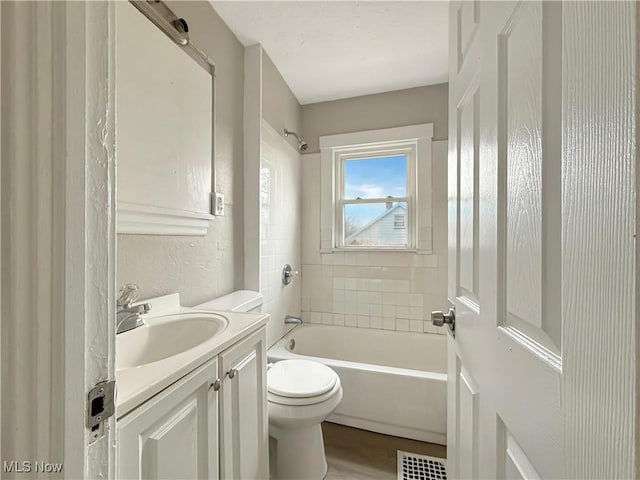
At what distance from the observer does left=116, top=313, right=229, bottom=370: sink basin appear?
36.2 inches

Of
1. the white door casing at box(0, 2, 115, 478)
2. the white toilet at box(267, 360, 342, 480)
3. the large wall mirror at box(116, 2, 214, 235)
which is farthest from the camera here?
the white toilet at box(267, 360, 342, 480)

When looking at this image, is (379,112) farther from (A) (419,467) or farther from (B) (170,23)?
(A) (419,467)

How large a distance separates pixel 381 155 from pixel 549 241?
2.29m

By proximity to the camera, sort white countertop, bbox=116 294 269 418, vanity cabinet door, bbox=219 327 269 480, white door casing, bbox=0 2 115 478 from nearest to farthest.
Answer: white door casing, bbox=0 2 115 478 < white countertop, bbox=116 294 269 418 < vanity cabinet door, bbox=219 327 269 480

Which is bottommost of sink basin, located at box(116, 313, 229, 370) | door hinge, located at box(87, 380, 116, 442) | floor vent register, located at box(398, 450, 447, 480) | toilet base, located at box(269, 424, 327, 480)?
floor vent register, located at box(398, 450, 447, 480)

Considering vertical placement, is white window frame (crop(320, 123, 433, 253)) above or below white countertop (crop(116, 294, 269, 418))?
above

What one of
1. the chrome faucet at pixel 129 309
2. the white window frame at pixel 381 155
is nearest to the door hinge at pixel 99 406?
the chrome faucet at pixel 129 309

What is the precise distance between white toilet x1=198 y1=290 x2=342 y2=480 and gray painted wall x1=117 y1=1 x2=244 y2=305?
154mm

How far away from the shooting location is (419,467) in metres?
1.44

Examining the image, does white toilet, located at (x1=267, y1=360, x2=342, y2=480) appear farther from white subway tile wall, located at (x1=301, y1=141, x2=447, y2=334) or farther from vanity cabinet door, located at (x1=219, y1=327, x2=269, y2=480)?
white subway tile wall, located at (x1=301, y1=141, x2=447, y2=334)

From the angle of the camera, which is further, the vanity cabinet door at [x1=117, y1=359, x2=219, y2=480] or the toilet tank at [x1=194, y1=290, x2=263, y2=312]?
the toilet tank at [x1=194, y1=290, x2=263, y2=312]

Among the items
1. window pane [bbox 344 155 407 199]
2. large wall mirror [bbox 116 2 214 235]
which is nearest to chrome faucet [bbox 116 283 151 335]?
large wall mirror [bbox 116 2 214 235]

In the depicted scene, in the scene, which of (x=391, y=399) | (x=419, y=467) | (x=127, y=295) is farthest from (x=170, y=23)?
(x=419, y=467)

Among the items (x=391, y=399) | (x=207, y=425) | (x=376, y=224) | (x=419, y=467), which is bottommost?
(x=419, y=467)
